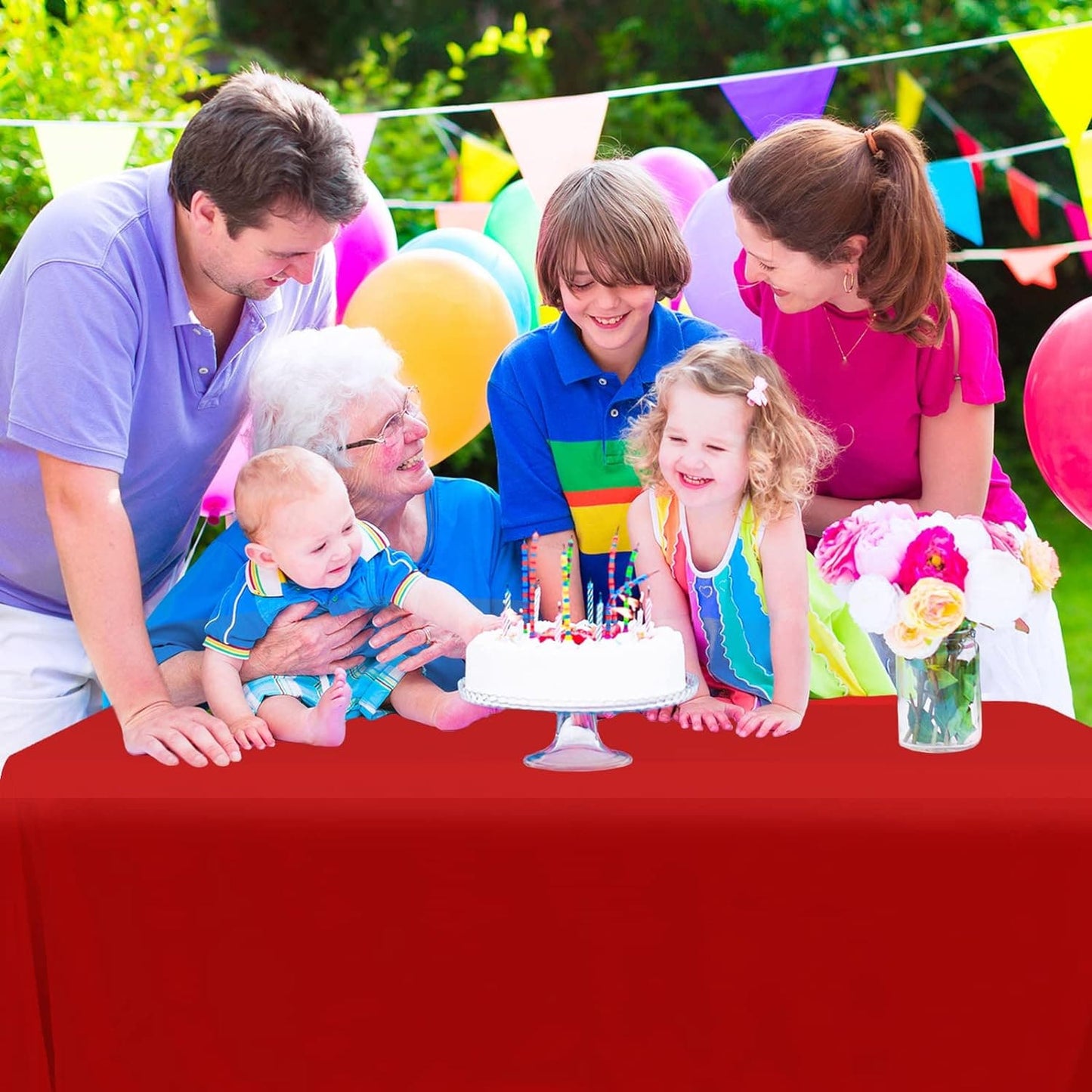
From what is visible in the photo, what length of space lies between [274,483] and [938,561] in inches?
41.3

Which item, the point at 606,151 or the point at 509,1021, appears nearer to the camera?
the point at 509,1021

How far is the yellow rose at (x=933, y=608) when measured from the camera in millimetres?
2051

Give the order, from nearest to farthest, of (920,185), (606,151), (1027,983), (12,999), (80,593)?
(1027,983)
(12,999)
(80,593)
(920,185)
(606,151)

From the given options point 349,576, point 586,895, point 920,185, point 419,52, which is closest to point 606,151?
point 920,185

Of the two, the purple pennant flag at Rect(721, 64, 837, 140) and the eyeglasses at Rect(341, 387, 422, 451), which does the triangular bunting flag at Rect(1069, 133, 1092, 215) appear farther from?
the eyeglasses at Rect(341, 387, 422, 451)

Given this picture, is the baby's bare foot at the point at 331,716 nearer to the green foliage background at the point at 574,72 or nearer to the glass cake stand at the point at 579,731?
the glass cake stand at the point at 579,731

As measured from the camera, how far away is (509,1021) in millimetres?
1938

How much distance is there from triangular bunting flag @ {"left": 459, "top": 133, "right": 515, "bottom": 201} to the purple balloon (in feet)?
4.73

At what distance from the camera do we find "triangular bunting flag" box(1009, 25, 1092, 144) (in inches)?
133

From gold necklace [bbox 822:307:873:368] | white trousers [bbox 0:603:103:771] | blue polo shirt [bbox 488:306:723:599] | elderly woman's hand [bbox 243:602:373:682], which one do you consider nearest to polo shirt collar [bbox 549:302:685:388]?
blue polo shirt [bbox 488:306:723:599]

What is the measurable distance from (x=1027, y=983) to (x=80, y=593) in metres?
1.52

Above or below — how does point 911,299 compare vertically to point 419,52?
below

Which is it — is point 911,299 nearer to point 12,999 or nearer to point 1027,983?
point 1027,983

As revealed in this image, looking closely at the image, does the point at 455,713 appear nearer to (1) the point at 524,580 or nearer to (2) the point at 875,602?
(1) the point at 524,580
